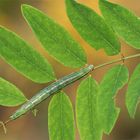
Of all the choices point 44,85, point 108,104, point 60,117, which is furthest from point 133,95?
point 44,85

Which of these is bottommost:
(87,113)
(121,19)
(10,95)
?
(87,113)

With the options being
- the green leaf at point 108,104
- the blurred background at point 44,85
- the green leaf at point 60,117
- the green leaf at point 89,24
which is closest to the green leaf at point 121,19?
the green leaf at point 89,24

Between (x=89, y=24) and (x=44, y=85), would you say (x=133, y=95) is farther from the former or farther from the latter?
(x=44, y=85)

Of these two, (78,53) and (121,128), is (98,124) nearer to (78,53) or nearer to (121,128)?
(78,53)

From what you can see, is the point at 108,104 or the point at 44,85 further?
the point at 44,85

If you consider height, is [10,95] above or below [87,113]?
above
